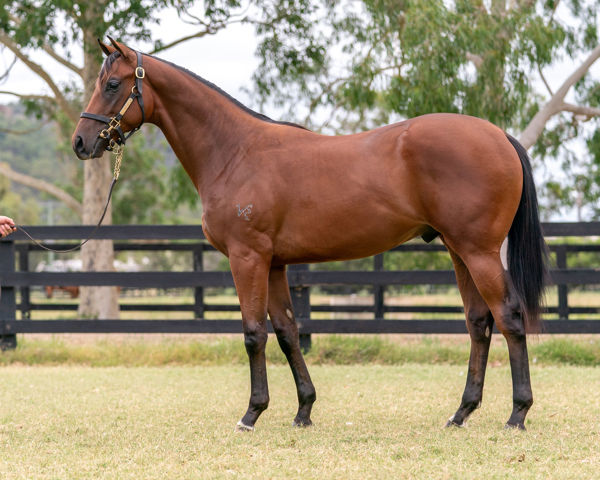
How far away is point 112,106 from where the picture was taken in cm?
474

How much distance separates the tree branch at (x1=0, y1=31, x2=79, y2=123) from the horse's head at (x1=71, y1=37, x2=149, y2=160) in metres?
9.81

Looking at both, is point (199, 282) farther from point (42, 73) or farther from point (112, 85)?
point (42, 73)

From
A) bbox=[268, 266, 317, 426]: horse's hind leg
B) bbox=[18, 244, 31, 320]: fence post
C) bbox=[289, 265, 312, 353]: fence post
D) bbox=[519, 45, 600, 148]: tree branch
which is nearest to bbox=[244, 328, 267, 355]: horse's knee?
bbox=[268, 266, 317, 426]: horse's hind leg

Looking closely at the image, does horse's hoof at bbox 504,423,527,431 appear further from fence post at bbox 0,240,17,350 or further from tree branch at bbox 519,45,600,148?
tree branch at bbox 519,45,600,148

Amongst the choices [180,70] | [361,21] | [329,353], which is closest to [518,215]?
[180,70]

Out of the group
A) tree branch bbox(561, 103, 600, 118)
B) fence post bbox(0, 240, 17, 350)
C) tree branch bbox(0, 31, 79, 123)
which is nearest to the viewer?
fence post bbox(0, 240, 17, 350)

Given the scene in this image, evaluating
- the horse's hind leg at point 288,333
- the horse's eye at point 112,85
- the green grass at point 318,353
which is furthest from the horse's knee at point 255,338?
the green grass at point 318,353

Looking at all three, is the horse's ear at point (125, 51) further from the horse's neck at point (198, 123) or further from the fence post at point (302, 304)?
the fence post at point (302, 304)

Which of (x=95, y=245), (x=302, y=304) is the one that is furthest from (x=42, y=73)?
(x=302, y=304)

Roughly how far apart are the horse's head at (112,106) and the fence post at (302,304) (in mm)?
3689

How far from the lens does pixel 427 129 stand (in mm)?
4570

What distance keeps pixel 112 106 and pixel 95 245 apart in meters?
9.92

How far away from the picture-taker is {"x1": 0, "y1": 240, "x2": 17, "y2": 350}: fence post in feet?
27.7

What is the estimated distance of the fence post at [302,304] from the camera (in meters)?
8.18
